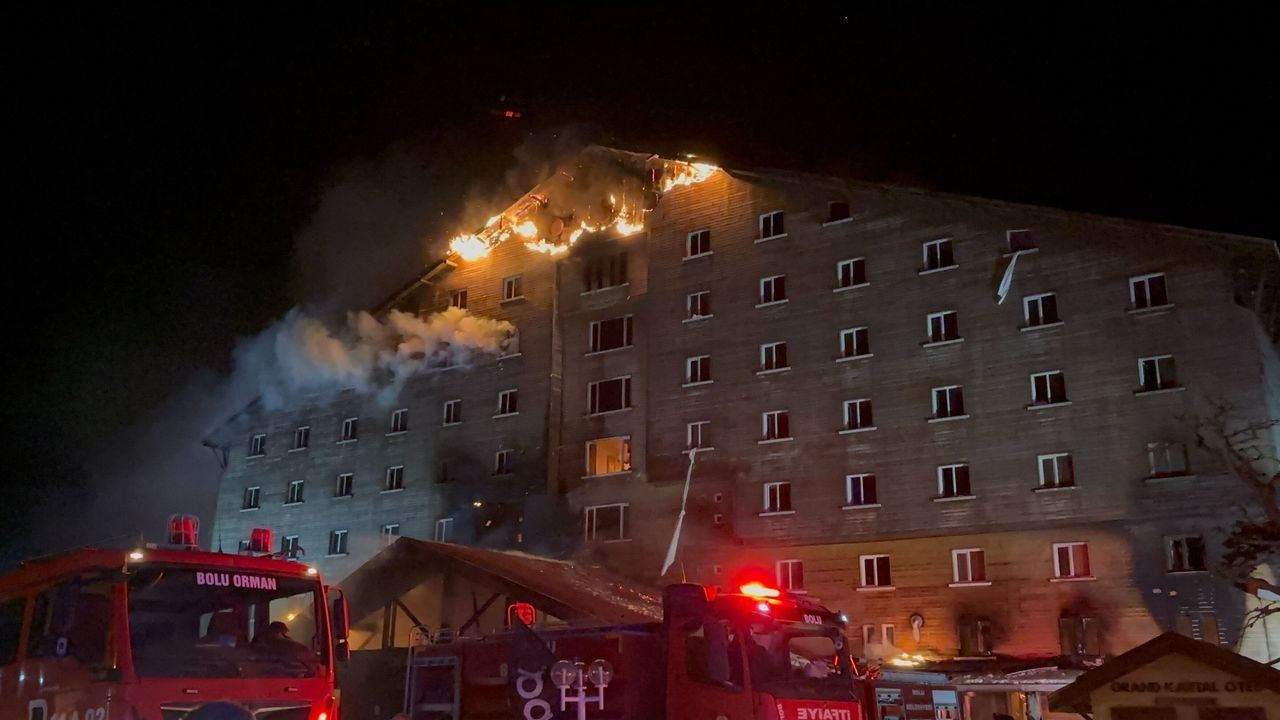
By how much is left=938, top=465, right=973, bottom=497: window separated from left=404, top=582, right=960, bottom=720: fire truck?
16063 mm

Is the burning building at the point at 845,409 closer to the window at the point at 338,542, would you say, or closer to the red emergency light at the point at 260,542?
the window at the point at 338,542

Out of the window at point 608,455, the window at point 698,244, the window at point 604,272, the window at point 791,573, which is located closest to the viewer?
the window at point 791,573

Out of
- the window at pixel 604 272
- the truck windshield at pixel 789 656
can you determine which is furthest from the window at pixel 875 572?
the truck windshield at pixel 789 656

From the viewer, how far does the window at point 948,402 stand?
2772 centimetres

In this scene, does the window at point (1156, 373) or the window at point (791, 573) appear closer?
the window at point (1156, 373)

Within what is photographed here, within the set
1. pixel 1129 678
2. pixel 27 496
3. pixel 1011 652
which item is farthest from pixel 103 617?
pixel 27 496

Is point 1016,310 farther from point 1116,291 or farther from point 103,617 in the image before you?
point 103,617

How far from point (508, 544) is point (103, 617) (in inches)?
1003

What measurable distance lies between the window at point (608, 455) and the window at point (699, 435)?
2.40 meters

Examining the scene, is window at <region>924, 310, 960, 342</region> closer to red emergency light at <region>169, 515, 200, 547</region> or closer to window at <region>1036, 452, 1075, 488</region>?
window at <region>1036, 452, 1075, 488</region>

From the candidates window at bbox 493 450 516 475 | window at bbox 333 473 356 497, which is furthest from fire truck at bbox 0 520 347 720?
window at bbox 333 473 356 497

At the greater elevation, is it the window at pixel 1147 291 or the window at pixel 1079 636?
the window at pixel 1147 291

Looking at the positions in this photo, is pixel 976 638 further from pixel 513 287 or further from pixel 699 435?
pixel 513 287

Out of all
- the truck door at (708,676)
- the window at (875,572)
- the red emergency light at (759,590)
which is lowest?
the truck door at (708,676)
